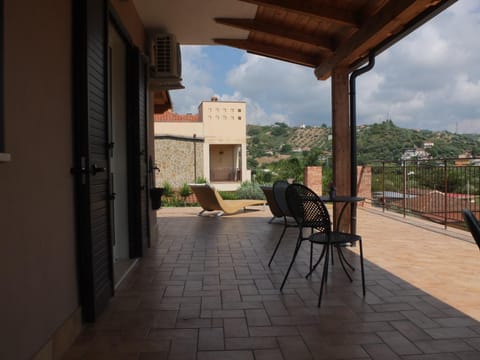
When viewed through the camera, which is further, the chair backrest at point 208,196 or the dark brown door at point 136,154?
the chair backrest at point 208,196

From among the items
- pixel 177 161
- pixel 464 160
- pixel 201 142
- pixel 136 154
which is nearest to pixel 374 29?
pixel 136 154

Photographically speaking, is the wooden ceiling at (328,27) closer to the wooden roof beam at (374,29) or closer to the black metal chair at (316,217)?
the wooden roof beam at (374,29)

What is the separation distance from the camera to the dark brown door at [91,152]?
232 centimetres

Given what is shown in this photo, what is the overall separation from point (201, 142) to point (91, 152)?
15.4 meters

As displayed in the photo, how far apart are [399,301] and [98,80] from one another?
2.54 m

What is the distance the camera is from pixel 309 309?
2699mm

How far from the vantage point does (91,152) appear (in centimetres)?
243

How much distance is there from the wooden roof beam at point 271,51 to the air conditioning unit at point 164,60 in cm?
73

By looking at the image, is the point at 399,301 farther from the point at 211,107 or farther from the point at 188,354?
the point at 211,107

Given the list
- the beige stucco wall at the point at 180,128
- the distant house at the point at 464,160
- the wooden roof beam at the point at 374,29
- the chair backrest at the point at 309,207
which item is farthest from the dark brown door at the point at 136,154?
the beige stucco wall at the point at 180,128

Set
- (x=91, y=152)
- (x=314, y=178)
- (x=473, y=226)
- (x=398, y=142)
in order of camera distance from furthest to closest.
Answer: (x=398, y=142) → (x=314, y=178) → (x=91, y=152) → (x=473, y=226)

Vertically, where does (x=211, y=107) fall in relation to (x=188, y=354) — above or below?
above

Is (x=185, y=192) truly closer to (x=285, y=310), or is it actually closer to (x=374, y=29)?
(x=374, y=29)

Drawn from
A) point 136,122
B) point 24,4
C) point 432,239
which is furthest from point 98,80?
point 432,239
